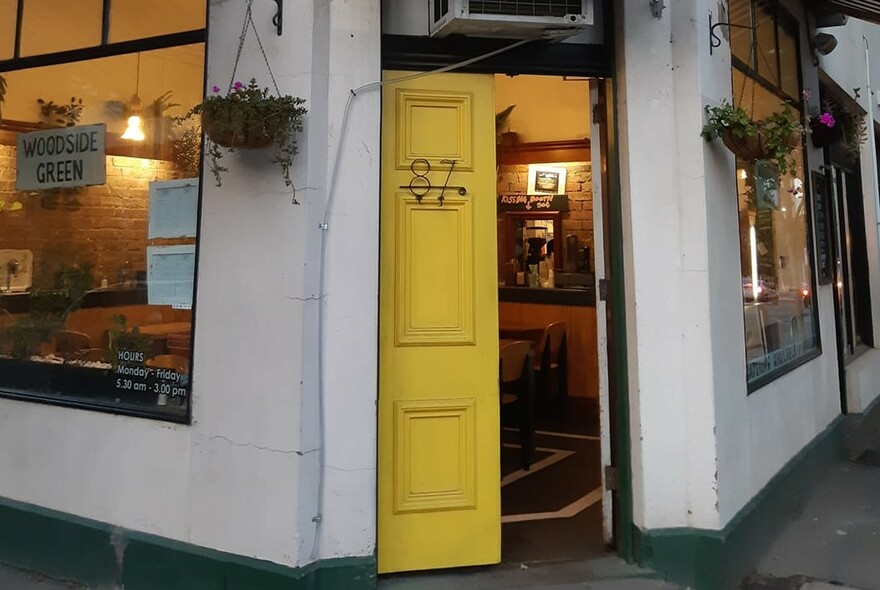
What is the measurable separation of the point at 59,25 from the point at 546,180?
5.50 m

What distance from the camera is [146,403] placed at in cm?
384

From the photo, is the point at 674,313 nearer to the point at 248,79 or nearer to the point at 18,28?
the point at 248,79

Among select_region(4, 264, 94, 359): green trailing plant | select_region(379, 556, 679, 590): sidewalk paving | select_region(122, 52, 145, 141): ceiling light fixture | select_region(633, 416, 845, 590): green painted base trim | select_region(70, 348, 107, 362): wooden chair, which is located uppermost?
select_region(122, 52, 145, 141): ceiling light fixture

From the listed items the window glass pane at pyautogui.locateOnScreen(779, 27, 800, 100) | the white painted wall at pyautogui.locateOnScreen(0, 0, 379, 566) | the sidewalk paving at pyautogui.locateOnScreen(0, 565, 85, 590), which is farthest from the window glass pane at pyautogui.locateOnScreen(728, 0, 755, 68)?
the sidewalk paving at pyautogui.locateOnScreen(0, 565, 85, 590)

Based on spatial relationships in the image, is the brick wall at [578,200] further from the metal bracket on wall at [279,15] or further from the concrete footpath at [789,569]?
the metal bracket on wall at [279,15]

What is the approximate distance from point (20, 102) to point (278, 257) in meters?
2.72

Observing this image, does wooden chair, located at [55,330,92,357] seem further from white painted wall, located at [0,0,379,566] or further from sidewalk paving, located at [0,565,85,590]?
sidewalk paving, located at [0,565,85,590]

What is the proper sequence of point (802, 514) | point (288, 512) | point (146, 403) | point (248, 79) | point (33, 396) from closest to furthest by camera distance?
point (288, 512), point (248, 79), point (146, 403), point (33, 396), point (802, 514)

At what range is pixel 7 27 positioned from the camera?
4789 millimetres

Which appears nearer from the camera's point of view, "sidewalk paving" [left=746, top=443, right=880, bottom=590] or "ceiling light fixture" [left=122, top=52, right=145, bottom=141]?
"sidewalk paving" [left=746, top=443, right=880, bottom=590]

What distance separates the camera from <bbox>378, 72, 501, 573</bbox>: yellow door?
11.9 feet

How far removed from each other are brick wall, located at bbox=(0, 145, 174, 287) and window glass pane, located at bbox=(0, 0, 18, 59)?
2.21 feet

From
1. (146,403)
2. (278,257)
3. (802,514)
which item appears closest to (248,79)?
(278,257)

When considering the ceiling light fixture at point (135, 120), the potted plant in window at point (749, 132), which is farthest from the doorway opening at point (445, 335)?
the ceiling light fixture at point (135, 120)
